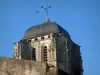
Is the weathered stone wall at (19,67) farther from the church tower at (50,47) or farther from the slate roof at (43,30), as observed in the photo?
the slate roof at (43,30)

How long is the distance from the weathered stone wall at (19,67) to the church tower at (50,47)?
8.24 meters

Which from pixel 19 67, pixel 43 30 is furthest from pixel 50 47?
pixel 19 67

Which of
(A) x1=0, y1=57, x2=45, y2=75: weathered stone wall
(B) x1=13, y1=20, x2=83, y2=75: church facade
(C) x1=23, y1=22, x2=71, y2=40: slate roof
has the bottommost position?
(A) x1=0, y1=57, x2=45, y2=75: weathered stone wall

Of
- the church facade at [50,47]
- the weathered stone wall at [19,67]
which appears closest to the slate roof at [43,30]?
the church facade at [50,47]

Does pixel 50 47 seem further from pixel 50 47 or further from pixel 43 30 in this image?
pixel 43 30

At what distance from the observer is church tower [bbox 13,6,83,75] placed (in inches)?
1497

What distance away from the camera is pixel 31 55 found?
3984 cm

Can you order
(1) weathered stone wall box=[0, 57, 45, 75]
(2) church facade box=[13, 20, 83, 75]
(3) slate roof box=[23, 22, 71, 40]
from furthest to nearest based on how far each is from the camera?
(3) slate roof box=[23, 22, 71, 40], (2) church facade box=[13, 20, 83, 75], (1) weathered stone wall box=[0, 57, 45, 75]

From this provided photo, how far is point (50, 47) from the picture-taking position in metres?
38.2

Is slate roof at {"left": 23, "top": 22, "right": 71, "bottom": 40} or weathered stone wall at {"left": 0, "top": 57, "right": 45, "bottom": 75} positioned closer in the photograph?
weathered stone wall at {"left": 0, "top": 57, "right": 45, "bottom": 75}

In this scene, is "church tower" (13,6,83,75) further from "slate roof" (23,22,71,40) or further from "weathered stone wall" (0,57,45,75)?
"weathered stone wall" (0,57,45,75)

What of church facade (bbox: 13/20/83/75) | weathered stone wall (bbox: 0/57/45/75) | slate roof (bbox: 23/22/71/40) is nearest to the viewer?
weathered stone wall (bbox: 0/57/45/75)

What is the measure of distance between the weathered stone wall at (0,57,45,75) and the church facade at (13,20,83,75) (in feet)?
27.0

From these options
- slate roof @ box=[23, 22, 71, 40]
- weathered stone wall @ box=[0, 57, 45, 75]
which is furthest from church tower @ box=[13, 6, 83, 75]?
weathered stone wall @ box=[0, 57, 45, 75]
